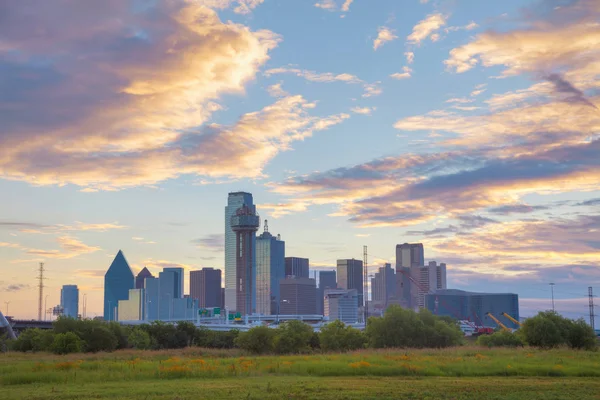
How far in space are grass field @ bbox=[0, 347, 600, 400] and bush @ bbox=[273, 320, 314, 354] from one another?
31.7 meters

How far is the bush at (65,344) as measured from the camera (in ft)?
268

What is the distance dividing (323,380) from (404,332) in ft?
163

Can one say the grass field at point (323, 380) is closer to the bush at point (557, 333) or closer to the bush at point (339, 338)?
the bush at point (557, 333)

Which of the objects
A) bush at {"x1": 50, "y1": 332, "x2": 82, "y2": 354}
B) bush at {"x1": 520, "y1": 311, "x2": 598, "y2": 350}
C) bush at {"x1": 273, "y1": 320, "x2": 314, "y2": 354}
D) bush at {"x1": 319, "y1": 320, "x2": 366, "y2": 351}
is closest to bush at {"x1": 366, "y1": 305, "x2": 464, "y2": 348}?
bush at {"x1": 319, "y1": 320, "x2": 366, "y2": 351}

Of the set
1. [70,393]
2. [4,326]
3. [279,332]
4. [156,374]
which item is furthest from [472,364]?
[4,326]

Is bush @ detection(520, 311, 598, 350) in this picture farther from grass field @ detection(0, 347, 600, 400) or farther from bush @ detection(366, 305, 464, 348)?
grass field @ detection(0, 347, 600, 400)

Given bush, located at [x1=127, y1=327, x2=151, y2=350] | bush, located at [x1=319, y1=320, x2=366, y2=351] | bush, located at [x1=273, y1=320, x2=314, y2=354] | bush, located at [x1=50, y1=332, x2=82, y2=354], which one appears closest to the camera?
bush, located at [x1=273, y1=320, x2=314, y2=354]

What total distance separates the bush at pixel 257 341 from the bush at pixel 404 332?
13.0 meters

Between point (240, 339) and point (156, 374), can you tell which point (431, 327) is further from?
point (156, 374)

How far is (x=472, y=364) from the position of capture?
1833 inches

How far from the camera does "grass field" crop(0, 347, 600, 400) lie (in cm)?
3148

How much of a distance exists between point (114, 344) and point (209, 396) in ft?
225

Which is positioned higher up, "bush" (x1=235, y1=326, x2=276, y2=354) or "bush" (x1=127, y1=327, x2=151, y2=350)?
"bush" (x1=235, y1=326, x2=276, y2=354)

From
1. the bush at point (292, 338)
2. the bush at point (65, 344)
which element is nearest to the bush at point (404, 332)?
the bush at point (292, 338)
